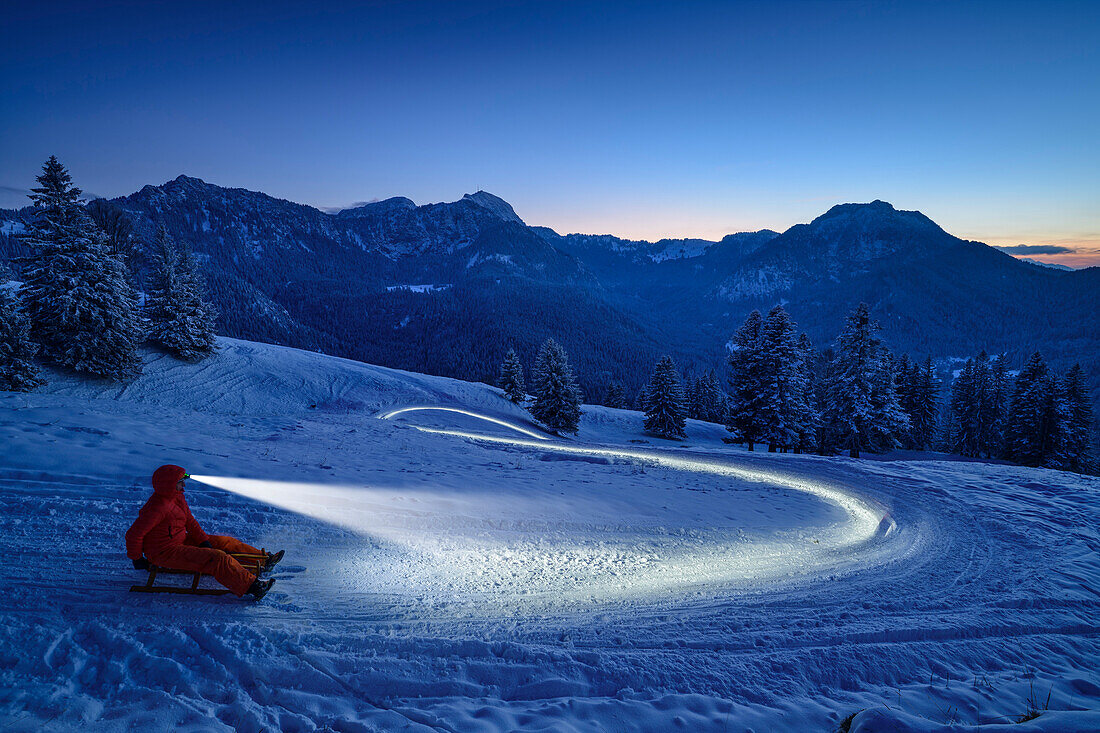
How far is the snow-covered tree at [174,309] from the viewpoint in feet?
94.3

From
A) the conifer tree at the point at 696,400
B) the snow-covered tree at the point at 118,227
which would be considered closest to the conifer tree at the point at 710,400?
the conifer tree at the point at 696,400

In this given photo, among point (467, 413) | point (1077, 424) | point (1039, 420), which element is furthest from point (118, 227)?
point (1077, 424)

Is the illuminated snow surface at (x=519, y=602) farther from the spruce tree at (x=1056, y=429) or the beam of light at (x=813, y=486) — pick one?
the spruce tree at (x=1056, y=429)

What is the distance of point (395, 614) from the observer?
509 centimetres

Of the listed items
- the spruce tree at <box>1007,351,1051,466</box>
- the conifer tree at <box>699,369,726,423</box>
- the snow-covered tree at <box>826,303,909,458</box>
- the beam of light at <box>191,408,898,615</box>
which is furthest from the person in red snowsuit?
the conifer tree at <box>699,369,726,423</box>

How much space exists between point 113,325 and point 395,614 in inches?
1103

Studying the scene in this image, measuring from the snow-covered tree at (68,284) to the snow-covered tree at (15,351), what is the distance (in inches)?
60.3

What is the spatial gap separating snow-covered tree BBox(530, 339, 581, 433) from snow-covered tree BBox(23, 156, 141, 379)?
92.5 ft

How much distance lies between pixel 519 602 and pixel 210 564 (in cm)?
358

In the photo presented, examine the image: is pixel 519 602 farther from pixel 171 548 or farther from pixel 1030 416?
pixel 1030 416

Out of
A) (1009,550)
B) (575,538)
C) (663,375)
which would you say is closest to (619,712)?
(575,538)

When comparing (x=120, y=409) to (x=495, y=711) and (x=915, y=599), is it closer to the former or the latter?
(x=495, y=711)

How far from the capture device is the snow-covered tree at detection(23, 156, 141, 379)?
21641mm

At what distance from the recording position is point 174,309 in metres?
29.1
